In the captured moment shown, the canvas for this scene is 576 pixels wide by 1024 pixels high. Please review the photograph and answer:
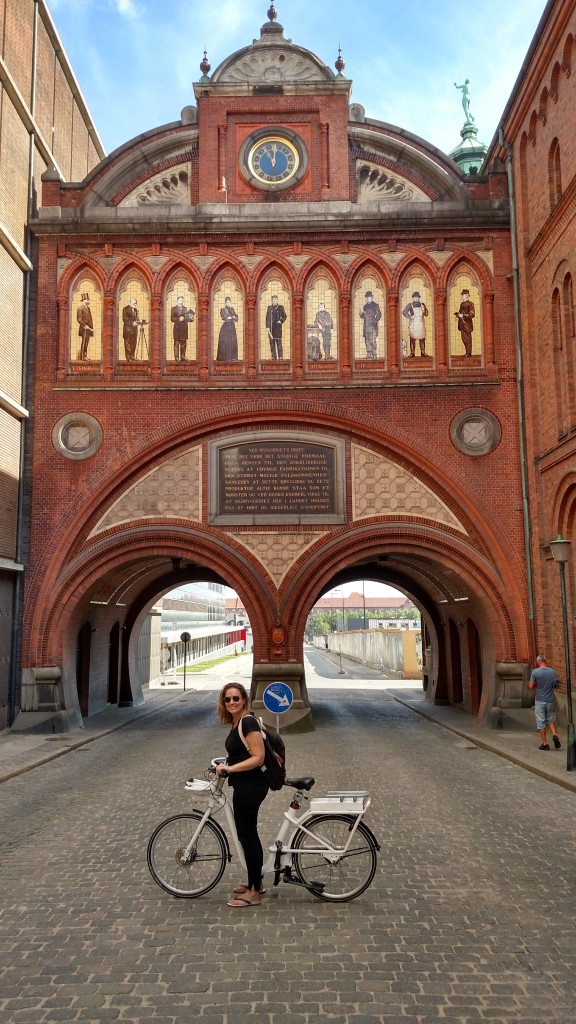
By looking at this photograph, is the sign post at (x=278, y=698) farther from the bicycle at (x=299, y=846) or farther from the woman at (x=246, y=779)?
the woman at (x=246, y=779)

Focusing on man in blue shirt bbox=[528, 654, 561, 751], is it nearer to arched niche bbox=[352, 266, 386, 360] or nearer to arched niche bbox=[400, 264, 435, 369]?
arched niche bbox=[400, 264, 435, 369]

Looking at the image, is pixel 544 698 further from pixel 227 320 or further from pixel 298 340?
pixel 227 320

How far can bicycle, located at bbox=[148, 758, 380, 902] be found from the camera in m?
6.57

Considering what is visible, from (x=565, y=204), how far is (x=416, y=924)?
1427 cm

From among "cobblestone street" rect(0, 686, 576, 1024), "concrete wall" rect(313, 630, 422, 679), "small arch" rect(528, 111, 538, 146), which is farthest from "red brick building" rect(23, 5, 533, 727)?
"concrete wall" rect(313, 630, 422, 679)

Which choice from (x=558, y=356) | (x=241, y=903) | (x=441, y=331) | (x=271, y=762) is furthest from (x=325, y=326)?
(x=241, y=903)

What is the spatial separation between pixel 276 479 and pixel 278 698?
288 inches

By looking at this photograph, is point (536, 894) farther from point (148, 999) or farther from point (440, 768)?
point (440, 768)

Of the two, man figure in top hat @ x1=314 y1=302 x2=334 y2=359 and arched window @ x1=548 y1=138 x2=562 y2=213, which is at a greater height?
arched window @ x1=548 y1=138 x2=562 y2=213

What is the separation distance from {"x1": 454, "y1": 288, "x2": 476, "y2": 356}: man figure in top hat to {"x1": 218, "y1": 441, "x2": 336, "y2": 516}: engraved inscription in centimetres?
427

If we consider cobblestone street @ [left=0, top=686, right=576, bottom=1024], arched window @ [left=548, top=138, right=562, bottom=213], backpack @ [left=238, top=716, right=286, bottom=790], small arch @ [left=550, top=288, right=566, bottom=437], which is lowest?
cobblestone street @ [left=0, top=686, right=576, bottom=1024]

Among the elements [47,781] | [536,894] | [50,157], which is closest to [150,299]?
[50,157]

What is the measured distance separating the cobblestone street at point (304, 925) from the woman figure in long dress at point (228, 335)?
37.2 ft

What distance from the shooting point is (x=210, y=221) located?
19328 millimetres
